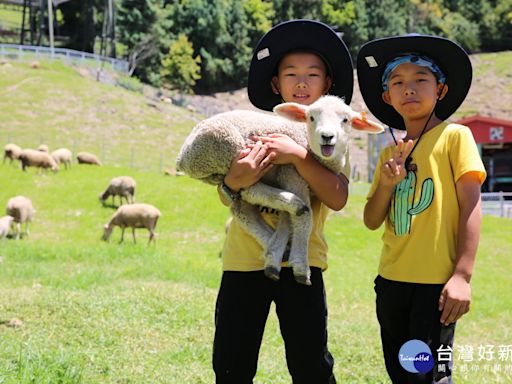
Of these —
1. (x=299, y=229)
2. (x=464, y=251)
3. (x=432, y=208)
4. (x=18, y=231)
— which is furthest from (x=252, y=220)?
(x=18, y=231)

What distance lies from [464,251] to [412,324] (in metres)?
0.40

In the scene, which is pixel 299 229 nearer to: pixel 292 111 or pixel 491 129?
pixel 292 111

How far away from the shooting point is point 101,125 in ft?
87.4

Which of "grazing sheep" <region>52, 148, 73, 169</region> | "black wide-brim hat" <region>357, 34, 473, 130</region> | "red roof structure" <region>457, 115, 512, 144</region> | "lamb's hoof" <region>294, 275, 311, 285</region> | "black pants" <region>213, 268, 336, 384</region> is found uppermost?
"black wide-brim hat" <region>357, 34, 473, 130</region>

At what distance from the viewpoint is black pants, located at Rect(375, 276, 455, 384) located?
2.45 m

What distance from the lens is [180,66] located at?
45.1m

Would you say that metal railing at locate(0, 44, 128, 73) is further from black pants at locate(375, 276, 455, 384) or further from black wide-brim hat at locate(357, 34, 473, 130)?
black pants at locate(375, 276, 455, 384)

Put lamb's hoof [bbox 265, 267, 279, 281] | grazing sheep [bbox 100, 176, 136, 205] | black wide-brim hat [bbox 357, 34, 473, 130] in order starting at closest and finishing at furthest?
lamb's hoof [bbox 265, 267, 279, 281] → black wide-brim hat [bbox 357, 34, 473, 130] → grazing sheep [bbox 100, 176, 136, 205]

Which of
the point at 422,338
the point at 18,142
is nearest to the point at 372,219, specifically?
the point at 422,338

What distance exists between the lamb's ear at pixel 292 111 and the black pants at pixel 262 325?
0.70 meters

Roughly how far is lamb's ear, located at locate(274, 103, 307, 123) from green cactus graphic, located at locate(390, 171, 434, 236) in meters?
0.57

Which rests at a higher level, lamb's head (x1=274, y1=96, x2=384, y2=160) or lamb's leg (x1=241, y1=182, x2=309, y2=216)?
lamb's head (x1=274, y1=96, x2=384, y2=160)

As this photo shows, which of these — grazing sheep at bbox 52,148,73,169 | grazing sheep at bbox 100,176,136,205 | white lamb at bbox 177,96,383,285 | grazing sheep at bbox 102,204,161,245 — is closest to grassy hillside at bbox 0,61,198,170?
grazing sheep at bbox 52,148,73,169

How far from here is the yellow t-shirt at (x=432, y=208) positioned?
2.50 metres
